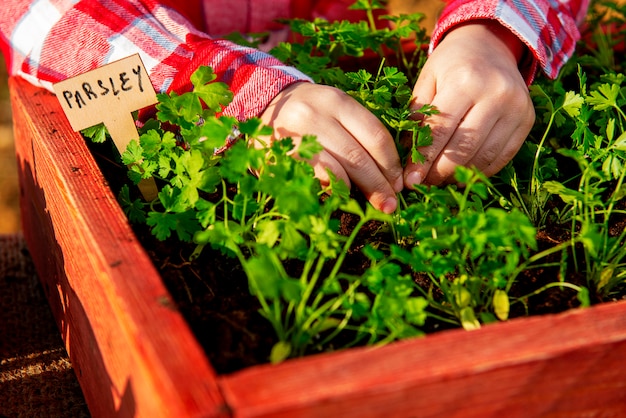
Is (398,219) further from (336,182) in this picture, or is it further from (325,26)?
(325,26)

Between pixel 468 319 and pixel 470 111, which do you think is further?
pixel 470 111

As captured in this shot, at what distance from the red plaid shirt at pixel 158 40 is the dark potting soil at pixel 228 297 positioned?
27 centimetres

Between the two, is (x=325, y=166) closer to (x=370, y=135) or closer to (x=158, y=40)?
(x=370, y=135)

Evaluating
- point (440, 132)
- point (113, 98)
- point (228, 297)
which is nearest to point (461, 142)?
point (440, 132)

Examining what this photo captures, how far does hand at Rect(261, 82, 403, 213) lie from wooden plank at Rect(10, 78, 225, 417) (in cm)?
31

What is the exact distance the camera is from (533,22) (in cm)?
145

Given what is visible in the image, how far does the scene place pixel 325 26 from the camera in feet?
5.07

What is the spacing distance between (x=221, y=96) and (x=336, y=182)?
0.83 ft

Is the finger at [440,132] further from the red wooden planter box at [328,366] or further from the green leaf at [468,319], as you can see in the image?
the red wooden planter box at [328,366]

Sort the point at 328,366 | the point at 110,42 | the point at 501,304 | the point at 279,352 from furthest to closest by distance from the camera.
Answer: the point at 110,42 < the point at 501,304 < the point at 279,352 < the point at 328,366

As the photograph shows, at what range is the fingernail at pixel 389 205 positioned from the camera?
1153 millimetres

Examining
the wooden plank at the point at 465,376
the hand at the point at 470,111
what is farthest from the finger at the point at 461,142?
the wooden plank at the point at 465,376

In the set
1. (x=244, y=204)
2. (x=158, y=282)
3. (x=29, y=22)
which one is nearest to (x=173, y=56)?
(x=29, y=22)

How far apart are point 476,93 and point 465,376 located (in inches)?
23.1
